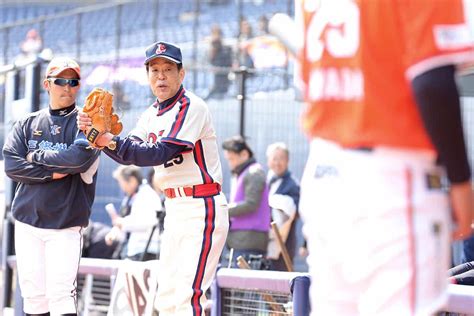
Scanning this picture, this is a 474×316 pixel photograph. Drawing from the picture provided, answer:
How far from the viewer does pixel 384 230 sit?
306 centimetres

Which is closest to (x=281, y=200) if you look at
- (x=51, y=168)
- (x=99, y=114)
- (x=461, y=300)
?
(x=51, y=168)

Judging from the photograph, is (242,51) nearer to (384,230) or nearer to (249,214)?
(249,214)

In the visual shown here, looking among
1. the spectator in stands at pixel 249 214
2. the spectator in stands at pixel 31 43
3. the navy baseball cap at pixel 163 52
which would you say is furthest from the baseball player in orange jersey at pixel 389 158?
the spectator in stands at pixel 31 43

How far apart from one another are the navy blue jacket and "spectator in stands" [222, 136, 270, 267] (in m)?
2.51

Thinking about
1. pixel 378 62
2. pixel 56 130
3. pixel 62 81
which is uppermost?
pixel 62 81

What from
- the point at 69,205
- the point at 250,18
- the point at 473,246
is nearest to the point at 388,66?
the point at 69,205

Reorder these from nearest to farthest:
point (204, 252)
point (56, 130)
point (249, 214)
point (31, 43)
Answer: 1. point (204, 252)
2. point (56, 130)
3. point (249, 214)
4. point (31, 43)

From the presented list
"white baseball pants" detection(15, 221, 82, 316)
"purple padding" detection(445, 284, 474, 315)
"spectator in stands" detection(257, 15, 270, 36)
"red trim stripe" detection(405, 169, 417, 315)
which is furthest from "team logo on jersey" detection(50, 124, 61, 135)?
"spectator in stands" detection(257, 15, 270, 36)

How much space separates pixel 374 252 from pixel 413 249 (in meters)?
0.12

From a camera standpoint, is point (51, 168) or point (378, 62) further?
point (51, 168)

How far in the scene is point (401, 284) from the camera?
3055 millimetres

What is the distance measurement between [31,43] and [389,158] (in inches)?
600

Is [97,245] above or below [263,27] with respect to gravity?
below

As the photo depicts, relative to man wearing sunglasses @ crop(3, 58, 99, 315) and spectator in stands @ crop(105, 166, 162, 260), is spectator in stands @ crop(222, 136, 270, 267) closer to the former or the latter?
spectator in stands @ crop(105, 166, 162, 260)
